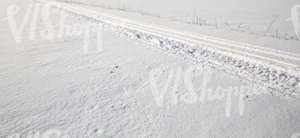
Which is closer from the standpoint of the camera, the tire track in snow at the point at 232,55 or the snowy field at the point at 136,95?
the snowy field at the point at 136,95

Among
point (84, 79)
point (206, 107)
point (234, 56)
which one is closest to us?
point (206, 107)

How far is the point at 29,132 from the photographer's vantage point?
208cm

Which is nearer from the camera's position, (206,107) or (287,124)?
(287,124)

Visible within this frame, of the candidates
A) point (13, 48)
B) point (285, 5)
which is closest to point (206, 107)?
point (13, 48)

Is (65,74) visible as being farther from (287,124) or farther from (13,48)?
(287,124)

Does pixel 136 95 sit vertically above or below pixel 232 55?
below

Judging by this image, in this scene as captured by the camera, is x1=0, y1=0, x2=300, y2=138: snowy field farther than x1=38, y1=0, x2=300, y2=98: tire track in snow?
No

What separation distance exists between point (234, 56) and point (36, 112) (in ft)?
13.5

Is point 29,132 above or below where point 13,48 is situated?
below

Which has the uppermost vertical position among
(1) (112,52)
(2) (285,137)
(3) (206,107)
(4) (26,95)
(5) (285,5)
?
(5) (285,5)

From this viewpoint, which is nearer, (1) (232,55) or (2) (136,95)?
(2) (136,95)

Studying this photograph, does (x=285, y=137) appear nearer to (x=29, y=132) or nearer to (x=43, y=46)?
(x=29, y=132)

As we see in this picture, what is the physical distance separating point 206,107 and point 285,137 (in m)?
0.98

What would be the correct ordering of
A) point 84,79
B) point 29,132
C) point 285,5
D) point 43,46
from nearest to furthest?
point 29,132 < point 84,79 < point 43,46 < point 285,5
